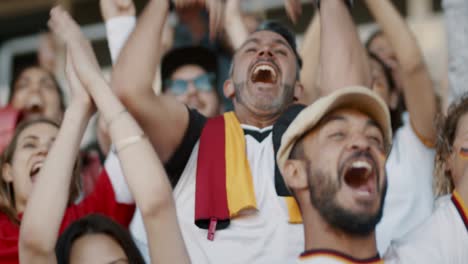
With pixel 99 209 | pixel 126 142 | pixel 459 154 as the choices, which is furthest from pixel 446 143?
pixel 99 209

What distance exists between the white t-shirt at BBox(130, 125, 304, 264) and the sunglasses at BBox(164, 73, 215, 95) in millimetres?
1060

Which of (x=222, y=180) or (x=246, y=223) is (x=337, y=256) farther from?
(x=222, y=180)

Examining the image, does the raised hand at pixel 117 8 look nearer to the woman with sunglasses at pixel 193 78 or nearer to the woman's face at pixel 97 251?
the woman with sunglasses at pixel 193 78

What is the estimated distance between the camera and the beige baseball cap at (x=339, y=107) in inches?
120

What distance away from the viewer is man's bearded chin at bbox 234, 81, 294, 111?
3.78 metres

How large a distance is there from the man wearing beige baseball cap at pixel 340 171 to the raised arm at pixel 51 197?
69 cm

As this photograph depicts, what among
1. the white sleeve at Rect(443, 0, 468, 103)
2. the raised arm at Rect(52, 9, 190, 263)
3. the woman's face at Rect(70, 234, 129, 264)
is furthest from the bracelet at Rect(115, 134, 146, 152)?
the white sleeve at Rect(443, 0, 468, 103)

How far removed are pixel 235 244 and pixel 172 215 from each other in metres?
0.43

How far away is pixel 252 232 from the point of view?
346 centimetres

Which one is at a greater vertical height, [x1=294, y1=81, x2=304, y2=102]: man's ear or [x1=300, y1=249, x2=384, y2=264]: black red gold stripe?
[x1=294, y1=81, x2=304, y2=102]: man's ear

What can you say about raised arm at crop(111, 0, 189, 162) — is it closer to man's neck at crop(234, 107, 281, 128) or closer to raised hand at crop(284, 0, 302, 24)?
man's neck at crop(234, 107, 281, 128)

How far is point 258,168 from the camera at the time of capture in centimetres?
363

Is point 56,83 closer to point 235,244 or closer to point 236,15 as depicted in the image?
point 236,15

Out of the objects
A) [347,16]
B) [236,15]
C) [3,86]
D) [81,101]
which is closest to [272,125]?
[347,16]
